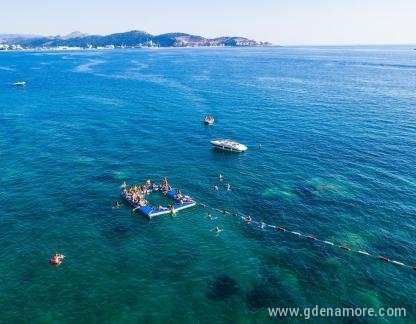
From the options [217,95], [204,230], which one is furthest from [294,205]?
[217,95]

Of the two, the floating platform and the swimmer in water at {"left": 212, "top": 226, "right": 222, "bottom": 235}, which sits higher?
the floating platform

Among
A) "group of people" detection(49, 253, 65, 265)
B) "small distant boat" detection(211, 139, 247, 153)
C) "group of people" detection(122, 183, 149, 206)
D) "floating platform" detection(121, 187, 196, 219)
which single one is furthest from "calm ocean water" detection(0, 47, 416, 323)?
"group of people" detection(122, 183, 149, 206)

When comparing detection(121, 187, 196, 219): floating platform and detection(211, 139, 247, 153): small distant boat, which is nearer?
detection(121, 187, 196, 219): floating platform

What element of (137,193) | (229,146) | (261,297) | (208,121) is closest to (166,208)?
(137,193)

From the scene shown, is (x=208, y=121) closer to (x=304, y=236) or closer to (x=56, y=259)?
(x=304, y=236)

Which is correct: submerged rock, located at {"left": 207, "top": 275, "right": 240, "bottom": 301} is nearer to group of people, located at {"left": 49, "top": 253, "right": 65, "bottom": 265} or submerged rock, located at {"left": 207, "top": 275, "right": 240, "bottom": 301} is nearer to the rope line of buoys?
the rope line of buoys

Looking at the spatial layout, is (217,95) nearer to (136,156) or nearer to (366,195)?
(136,156)

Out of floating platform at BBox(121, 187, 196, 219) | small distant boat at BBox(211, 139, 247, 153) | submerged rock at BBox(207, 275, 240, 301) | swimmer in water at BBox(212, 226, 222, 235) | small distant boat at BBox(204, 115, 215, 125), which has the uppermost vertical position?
small distant boat at BBox(204, 115, 215, 125)
